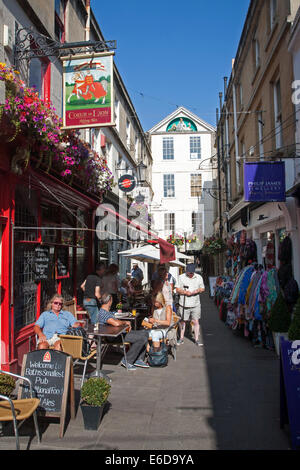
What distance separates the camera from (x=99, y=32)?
500 inches

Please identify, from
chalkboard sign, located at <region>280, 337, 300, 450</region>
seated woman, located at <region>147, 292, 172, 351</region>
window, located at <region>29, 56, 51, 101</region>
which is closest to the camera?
chalkboard sign, located at <region>280, 337, 300, 450</region>

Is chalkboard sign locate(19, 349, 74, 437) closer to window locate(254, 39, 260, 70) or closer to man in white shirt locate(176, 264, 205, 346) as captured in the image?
man in white shirt locate(176, 264, 205, 346)

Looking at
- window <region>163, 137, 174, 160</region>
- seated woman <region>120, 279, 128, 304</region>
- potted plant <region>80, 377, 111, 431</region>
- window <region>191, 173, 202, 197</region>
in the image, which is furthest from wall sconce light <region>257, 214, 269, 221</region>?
window <region>163, 137, 174, 160</region>

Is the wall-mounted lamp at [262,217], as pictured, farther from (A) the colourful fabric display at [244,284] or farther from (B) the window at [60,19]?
(B) the window at [60,19]

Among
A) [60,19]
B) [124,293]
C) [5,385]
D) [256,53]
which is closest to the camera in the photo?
[5,385]

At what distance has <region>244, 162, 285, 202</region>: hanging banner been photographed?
8.14 metres

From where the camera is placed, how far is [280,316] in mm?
6730

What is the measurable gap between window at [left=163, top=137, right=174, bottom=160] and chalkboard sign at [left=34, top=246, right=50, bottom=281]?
26.5 metres

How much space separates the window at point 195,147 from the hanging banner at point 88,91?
2620 cm

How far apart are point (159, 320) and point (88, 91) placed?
4.80 metres

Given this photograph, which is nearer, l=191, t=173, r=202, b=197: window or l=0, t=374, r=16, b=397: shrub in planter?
l=0, t=374, r=16, b=397: shrub in planter

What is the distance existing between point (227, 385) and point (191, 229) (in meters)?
26.5

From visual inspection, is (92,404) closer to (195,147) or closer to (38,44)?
(38,44)

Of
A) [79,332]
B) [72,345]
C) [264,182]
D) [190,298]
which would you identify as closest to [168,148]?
[264,182]
